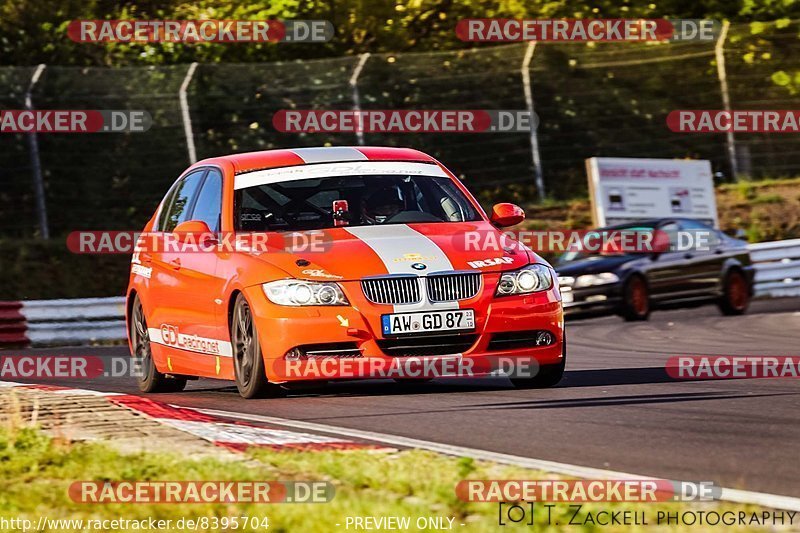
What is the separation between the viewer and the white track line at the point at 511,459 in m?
5.77

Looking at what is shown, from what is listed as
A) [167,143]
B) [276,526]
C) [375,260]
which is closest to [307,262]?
[375,260]

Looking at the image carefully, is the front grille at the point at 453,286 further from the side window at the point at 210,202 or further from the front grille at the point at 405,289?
the side window at the point at 210,202

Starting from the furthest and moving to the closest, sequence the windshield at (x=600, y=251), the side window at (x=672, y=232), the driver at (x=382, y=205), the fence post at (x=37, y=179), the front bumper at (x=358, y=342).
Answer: the fence post at (x=37, y=179) < the windshield at (x=600, y=251) < the side window at (x=672, y=232) < the driver at (x=382, y=205) < the front bumper at (x=358, y=342)

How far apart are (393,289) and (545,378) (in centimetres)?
128

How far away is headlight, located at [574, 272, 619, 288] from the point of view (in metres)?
20.8

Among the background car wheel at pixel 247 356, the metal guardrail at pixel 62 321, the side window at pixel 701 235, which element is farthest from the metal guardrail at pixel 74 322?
the background car wheel at pixel 247 356

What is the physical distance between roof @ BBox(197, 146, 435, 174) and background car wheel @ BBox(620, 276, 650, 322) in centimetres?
947

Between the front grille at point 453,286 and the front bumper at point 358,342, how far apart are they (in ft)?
0.17

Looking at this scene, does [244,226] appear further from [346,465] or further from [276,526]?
[276,526]

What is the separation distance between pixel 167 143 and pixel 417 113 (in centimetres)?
447

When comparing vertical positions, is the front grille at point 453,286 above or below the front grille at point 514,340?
above

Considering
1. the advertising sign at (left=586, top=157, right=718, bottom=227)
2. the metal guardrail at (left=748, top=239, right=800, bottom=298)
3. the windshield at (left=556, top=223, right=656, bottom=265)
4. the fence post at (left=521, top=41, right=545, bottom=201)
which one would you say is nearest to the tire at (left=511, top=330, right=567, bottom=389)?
the windshield at (left=556, top=223, right=656, bottom=265)

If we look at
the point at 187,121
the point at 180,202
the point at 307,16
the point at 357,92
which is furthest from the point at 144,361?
the point at 307,16

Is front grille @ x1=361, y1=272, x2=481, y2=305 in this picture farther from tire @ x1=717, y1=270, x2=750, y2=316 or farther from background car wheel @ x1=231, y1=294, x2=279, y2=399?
tire @ x1=717, y1=270, x2=750, y2=316
